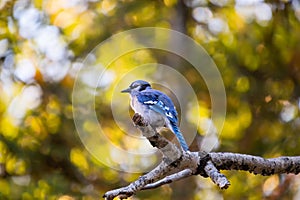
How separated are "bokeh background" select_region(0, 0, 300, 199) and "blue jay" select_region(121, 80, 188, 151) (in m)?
1.17

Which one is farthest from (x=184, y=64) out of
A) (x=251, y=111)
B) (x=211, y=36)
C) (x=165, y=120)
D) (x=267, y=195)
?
(x=165, y=120)

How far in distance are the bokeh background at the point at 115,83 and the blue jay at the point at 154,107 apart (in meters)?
1.17

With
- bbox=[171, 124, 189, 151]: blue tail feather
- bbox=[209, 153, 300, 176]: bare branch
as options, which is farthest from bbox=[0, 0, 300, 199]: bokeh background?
bbox=[209, 153, 300, 176]: bare branch

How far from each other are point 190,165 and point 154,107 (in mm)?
697

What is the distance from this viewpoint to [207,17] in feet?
14.4

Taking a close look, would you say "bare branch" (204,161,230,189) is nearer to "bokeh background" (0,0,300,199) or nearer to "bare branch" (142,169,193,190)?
"bare branch" (142,169,193,190)

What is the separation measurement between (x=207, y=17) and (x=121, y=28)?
1.99 feet

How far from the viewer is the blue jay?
94.8 inches

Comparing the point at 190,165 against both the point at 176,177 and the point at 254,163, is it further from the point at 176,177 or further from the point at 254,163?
the point at 254,163

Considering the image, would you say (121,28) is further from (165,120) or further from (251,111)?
(165,120)

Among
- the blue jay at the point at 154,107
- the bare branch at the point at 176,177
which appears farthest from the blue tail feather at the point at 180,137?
the bare branch at the point at 176,177

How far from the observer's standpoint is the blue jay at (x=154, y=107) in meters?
2.41

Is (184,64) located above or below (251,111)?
above

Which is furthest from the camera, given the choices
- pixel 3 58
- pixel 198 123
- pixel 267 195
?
pixel 3 58
